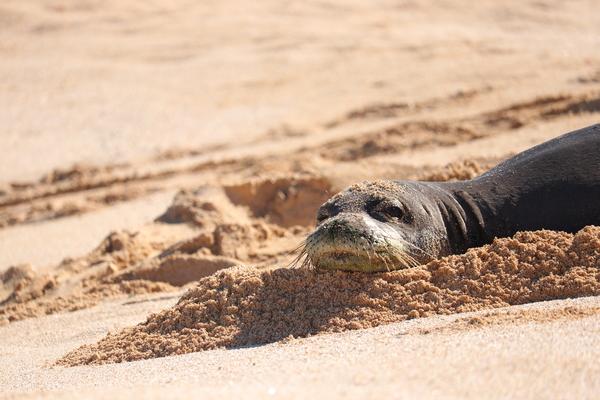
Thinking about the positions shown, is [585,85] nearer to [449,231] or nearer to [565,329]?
[449,231]

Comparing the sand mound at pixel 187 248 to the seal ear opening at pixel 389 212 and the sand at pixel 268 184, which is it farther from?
the seal ear opening at pixel 389 212

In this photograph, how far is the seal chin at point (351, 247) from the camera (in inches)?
183

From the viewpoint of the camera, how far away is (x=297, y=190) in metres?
8.78

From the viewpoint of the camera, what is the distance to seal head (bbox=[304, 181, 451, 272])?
4680mm

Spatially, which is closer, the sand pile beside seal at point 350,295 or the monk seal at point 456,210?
the sand pile beside seal at point 350,295

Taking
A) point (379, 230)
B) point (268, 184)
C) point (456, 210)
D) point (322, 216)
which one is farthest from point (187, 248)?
point (379, 230)

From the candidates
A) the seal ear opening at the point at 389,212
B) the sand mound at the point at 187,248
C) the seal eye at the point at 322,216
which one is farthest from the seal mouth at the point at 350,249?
the sand mound at the point at 187,248

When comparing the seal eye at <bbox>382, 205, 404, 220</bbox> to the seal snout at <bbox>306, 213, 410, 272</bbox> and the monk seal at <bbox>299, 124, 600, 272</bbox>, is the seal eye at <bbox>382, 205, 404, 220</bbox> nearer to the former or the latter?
the monk seal at <bbox>299, 124, 600, 272</bbox>

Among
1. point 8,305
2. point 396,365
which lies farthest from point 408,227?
point 8,305

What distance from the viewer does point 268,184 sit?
8961 millimetres

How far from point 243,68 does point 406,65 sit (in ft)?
8.36

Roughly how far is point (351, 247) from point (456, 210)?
103 centimetres

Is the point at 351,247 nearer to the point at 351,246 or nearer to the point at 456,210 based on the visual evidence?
the point at 351,246

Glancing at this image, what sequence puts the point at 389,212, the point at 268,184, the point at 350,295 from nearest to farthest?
the point at 350,295, the point at 389,212, the point at 268,184
